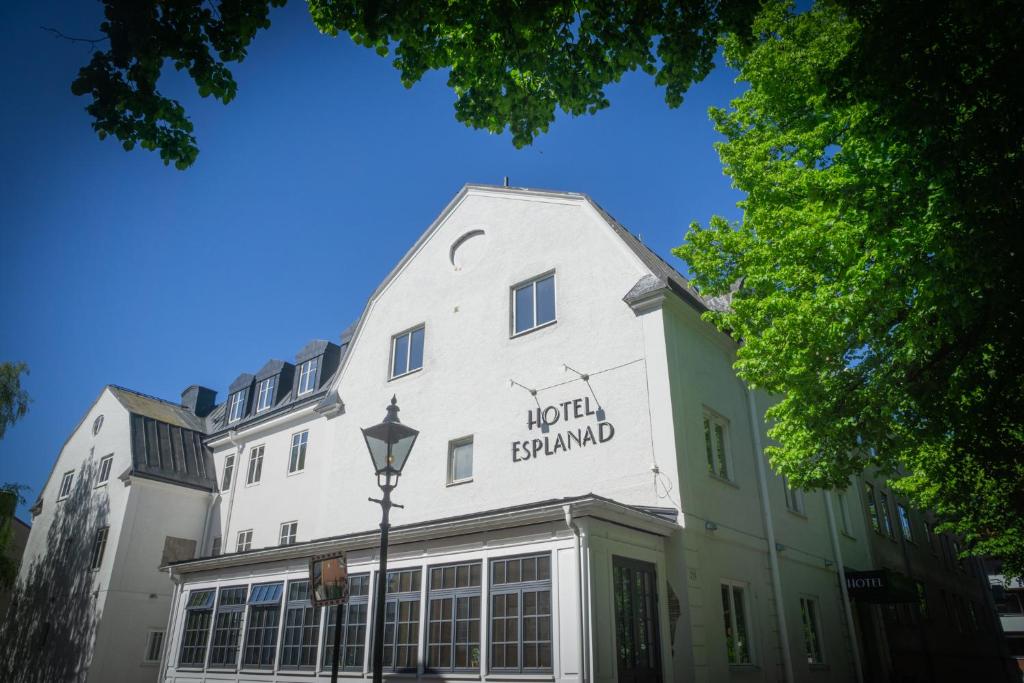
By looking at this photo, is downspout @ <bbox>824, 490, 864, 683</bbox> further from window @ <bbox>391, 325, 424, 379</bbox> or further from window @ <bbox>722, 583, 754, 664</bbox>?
window @ <bbox>391, 325, 424, 379</bbox>

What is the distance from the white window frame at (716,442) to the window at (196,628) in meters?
12.7

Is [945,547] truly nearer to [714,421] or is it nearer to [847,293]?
[714,421]

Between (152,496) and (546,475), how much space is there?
663 inches

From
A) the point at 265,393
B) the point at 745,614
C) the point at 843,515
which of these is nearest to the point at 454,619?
the point at 745,614

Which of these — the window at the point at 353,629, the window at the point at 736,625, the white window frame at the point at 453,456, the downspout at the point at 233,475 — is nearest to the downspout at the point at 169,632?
the downspout at the point at 233,475

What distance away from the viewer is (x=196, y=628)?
1681 centimetres

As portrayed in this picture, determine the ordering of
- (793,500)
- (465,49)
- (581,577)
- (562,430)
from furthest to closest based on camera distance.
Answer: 1. (793,500)
2. (562,430)
3. (581,577)
4. (465,49)

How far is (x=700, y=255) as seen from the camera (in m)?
13.3

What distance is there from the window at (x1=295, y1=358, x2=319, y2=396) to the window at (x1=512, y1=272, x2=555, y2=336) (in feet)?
36.7

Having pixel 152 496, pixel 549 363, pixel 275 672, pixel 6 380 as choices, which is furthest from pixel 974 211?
pixel 6 380

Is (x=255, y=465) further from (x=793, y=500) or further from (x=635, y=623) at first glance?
(x=793, y=500)

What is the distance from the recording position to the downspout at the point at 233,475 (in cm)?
2384

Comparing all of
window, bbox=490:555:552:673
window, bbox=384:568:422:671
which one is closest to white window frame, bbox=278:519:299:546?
window, bbox=384:568:422:671

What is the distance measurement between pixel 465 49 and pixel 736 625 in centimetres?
1175
